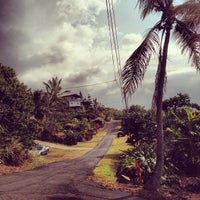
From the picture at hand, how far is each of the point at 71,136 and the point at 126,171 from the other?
30.9 metres

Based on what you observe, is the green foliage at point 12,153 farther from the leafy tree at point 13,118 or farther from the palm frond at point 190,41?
the palm frond at point 190,41

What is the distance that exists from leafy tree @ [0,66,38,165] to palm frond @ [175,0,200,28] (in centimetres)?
1436

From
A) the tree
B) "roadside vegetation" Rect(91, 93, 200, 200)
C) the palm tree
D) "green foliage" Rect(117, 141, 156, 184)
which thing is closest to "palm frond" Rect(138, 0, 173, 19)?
the palm tree

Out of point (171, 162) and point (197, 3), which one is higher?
A: point (197, 3)

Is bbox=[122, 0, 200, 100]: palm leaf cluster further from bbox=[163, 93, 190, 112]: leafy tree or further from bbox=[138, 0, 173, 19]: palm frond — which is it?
bbox=[163, 93, 190, 112]: leafy tree

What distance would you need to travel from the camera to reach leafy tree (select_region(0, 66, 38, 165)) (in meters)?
20.0

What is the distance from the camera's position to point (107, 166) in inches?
733

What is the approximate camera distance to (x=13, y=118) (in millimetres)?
20531

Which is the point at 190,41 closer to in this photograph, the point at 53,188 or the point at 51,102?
the point at 53,188

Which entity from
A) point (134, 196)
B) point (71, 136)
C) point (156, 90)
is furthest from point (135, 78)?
point (71, 136)

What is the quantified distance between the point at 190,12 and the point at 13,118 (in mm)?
15076

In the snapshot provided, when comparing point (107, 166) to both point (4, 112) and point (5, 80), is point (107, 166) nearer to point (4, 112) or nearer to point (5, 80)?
point (4, 112)

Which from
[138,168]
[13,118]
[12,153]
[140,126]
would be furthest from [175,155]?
[13,118]

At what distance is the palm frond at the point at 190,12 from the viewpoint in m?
9.91
